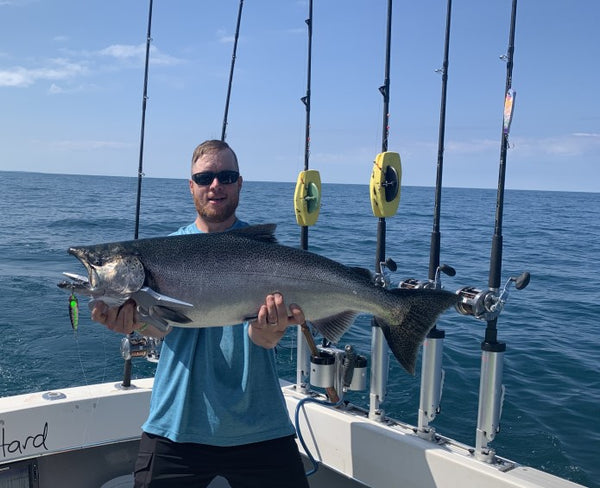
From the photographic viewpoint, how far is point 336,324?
305cm

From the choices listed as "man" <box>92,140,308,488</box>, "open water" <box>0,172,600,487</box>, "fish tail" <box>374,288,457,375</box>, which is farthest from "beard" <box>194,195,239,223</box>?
"open water" <box>0,172,600,487</box>

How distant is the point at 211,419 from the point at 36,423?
1.76m

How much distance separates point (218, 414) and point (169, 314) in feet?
2.17

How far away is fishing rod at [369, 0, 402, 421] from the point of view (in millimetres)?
4031

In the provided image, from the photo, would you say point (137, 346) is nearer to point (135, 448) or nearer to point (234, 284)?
point (135, 448)

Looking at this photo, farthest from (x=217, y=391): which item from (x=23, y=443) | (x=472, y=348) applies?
(x=472, y=348)

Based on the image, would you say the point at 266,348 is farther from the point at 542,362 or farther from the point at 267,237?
the point at 542,362

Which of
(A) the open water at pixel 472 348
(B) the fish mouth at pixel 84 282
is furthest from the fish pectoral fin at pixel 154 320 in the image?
(A) the open water at pixel 472 348

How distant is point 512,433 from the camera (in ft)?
21.6

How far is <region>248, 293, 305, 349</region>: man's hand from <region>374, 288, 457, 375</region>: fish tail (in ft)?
1.65

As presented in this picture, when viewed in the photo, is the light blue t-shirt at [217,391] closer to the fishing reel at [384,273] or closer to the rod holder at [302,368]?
the fishing reel at [384,273]

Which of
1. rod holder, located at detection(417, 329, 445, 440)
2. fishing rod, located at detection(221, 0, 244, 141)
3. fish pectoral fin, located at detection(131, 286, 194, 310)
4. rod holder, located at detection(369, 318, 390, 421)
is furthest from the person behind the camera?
fishing rod, located at detection(221, 0, 244, 141)

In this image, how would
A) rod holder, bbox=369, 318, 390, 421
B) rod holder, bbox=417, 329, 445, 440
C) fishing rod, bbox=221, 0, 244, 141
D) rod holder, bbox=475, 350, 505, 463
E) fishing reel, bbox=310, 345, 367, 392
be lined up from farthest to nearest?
fishing rod, bbox=221, 0, 244, 141 → fishing reel, bbox=310, 345, 367, 392 → rod holder, bbox=369, 318, 390, 421 → rod holder, bbox=417, 329, 445, 440 → rod holder, bbox=475, 350, 505, 463

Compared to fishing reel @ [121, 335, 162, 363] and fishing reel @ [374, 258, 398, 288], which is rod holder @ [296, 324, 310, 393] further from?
fishing reel @ [121, 335, 162, 363]
